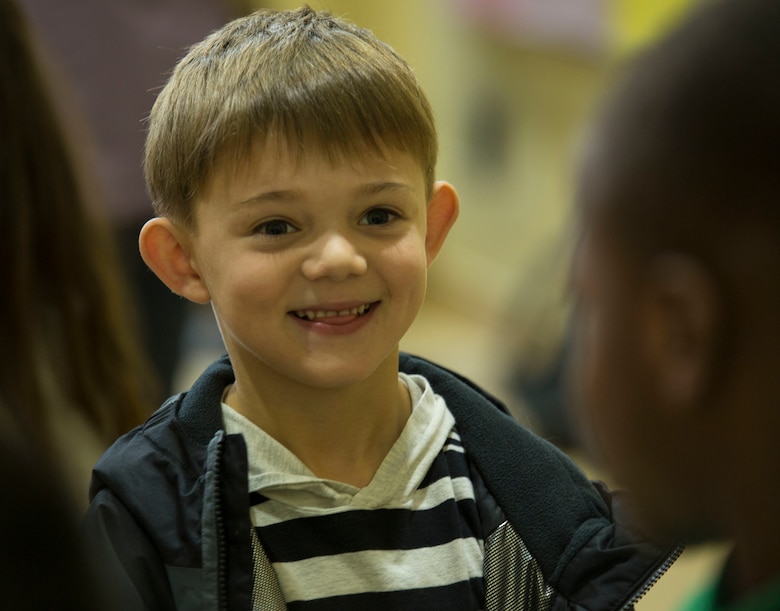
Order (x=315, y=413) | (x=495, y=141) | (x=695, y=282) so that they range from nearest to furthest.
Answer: (x=695, y=282) → (x=315, y=413) → (x=495, y=141)

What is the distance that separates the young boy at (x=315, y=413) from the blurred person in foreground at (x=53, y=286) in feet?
1.13

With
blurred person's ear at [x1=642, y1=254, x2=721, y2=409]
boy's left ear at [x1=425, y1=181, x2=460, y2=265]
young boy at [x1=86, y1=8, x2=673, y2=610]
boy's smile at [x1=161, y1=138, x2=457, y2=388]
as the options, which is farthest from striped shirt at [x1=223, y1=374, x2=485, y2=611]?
blurred person's ear at [x1=642, y1=254, x2=721, y2=409]

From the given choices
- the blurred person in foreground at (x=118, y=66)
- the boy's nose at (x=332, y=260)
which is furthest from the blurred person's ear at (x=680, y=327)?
the blurred person in foreground at (x=118, y=66)

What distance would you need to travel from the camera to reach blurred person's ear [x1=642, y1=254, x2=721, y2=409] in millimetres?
587

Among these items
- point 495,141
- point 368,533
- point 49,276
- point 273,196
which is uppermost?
point 273,196

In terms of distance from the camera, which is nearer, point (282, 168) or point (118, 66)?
point (282, 168)

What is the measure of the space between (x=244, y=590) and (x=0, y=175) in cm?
69

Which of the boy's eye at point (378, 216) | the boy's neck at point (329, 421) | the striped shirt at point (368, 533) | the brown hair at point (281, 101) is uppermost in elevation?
the brown hair at point (281, 101)

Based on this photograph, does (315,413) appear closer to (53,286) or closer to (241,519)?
(241,519)

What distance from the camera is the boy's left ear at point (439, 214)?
1180 millimetres

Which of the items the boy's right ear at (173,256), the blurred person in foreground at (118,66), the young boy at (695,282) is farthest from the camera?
the blurred person in foreground at (118,66)

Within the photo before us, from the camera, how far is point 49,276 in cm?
149

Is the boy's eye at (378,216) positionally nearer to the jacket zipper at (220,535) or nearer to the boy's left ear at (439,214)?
the boy's left ear at (439,214)

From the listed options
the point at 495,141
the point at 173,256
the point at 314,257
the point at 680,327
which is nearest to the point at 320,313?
the point at 314,257
